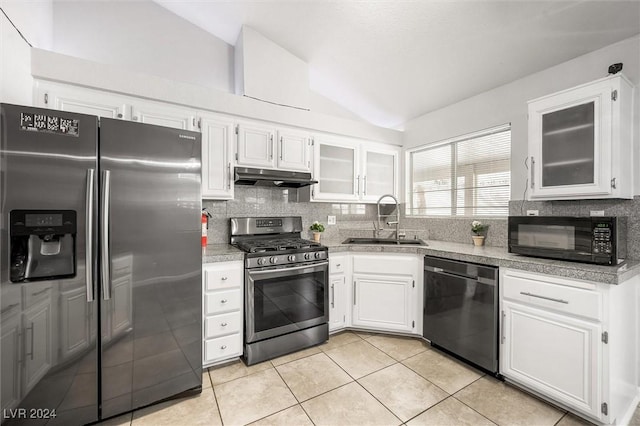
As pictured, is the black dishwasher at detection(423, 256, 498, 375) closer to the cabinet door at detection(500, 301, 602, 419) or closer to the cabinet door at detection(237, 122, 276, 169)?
the cabinet door at detection(500, 301, 602, 419)

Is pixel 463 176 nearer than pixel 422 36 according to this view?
No

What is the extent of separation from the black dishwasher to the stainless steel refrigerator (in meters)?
1.94

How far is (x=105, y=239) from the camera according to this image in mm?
1530

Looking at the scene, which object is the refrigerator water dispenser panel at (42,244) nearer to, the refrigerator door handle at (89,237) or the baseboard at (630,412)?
the refrigerator door handle at (89,237)

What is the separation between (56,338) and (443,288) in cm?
263

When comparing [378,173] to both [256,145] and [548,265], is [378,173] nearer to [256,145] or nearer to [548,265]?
[256,145]

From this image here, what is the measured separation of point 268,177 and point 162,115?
100 cm

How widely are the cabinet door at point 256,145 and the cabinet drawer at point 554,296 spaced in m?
2.26

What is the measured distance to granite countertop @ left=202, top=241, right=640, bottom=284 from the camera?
1558mm

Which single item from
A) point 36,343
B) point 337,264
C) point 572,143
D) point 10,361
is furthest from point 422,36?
point 10,361

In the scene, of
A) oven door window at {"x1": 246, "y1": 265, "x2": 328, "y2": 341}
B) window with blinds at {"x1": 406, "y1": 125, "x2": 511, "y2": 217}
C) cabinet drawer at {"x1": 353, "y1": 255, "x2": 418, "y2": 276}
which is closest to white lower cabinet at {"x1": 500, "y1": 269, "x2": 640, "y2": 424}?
cabinet drawer at {"x1": 353, "y1": 255, "x2": 418, "y2": 276}

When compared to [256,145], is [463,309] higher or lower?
lower

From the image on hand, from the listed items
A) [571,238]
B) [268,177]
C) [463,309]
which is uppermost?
[268,177]

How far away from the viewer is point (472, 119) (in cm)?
291
